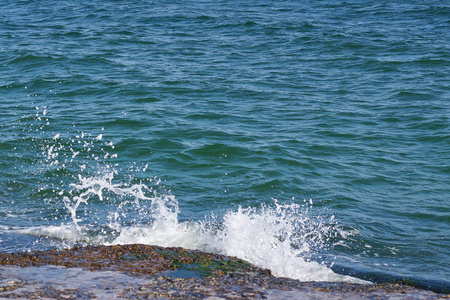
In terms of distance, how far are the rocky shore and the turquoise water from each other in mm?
719

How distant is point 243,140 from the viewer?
11.0 meters

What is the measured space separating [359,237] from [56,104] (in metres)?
8.29

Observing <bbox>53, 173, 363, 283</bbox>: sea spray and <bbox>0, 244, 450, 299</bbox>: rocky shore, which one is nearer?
<bbox>0, 244, 450, 299</bbox>: rocky shore

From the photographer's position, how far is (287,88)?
13867mm

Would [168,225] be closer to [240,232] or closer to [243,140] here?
[240,232]

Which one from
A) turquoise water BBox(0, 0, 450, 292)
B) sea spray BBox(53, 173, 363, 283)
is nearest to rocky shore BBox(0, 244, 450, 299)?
sea spray BBox(53, 173, 363, 283)

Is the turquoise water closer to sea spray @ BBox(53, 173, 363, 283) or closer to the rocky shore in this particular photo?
sea spray @ BBox(53, 173, 363, 283)

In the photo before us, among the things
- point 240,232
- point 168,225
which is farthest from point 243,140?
point 240,232

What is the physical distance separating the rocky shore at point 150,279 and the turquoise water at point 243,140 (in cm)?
72

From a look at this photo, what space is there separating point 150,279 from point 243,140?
6.04 metres

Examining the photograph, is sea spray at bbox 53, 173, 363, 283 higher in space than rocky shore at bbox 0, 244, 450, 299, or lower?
lower

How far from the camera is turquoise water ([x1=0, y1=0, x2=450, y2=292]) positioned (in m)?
7.41

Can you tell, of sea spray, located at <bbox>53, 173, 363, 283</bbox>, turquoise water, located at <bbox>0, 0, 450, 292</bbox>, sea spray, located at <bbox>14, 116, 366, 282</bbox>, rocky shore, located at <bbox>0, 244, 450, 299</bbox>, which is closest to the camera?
rocky shore, located at <bbox>0, 244, 450, 299</bbox>

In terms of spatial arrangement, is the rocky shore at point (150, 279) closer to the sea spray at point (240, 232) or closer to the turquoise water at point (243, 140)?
the sea spray at point (240, 232)
